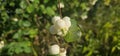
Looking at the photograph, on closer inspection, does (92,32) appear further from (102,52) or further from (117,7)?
(117,7)

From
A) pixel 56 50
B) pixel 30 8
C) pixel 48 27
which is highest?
pixel 30 8

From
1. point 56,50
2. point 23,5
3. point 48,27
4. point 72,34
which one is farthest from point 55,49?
point 23,5

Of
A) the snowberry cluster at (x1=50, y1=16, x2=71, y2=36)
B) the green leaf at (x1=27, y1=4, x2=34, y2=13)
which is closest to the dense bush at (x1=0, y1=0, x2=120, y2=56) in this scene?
the green leaf at (x1=27, y1=4, x2=34, y2=13)

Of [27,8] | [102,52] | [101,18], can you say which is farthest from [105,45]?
[27,8]

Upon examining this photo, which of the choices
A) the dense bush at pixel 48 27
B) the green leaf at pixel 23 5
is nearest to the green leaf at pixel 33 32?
the dense bush at pixel 48 27

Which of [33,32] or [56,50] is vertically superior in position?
[33,32]

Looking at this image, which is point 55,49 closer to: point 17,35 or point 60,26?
point 60,26

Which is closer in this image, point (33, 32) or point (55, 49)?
point (55, 49)

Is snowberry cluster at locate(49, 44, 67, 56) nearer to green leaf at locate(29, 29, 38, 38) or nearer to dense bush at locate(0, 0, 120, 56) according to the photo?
dense bush at locate(0, 0, 120, 56)
